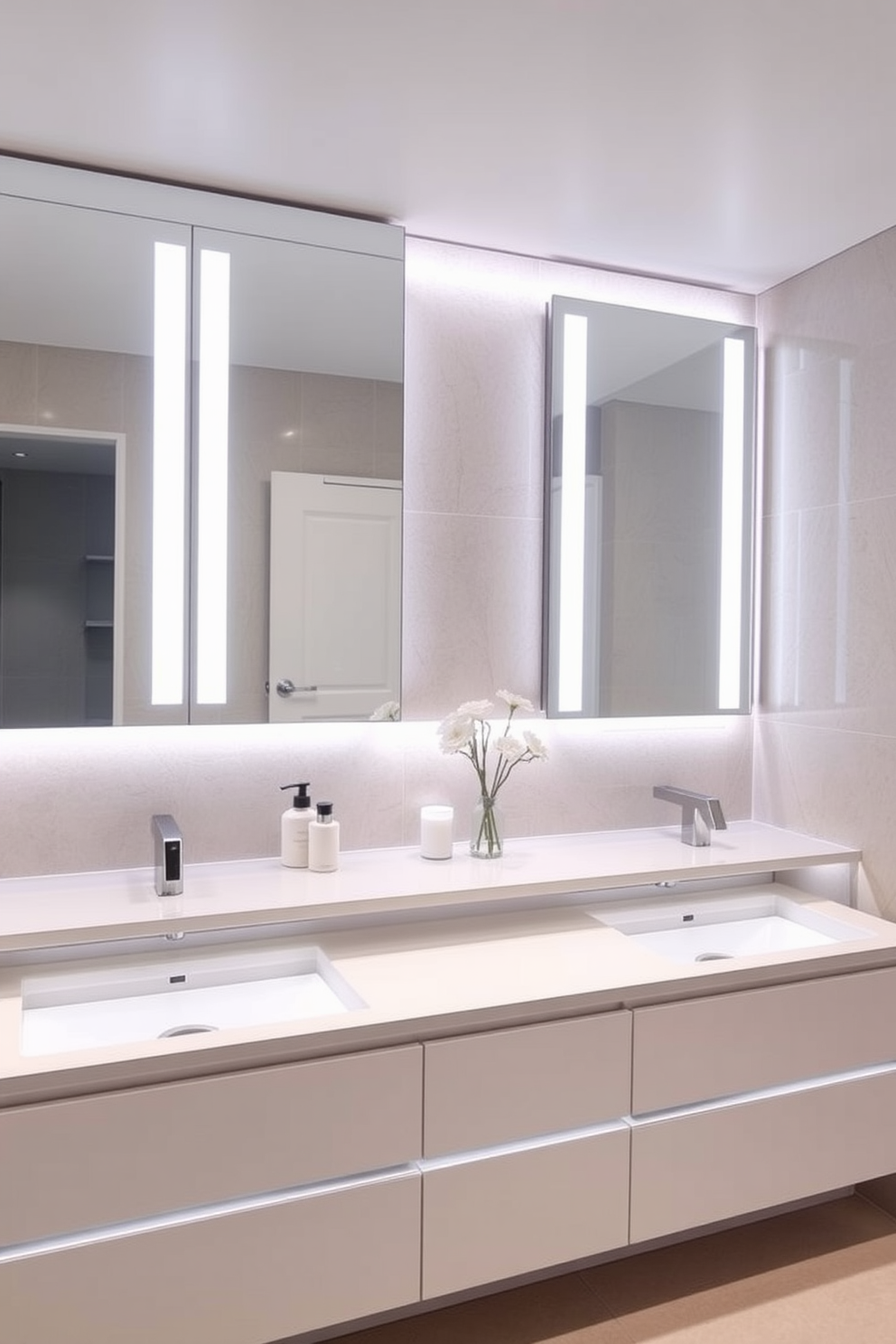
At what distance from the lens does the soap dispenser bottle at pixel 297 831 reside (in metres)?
2.04

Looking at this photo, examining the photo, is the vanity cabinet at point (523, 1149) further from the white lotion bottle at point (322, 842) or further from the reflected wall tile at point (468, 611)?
the reflected wall tile at point (468, 611)

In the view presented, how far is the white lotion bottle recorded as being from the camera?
201cm

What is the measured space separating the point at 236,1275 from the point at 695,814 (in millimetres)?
1379

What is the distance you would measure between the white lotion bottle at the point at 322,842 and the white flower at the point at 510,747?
41cm

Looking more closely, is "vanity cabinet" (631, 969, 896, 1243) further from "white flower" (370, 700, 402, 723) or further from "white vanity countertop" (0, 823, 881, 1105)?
"white flower" (370, 700, 402, 723)

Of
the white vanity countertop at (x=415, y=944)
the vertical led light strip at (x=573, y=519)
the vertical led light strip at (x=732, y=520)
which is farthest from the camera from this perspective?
the vertical led light strip at (x=732, y=520)

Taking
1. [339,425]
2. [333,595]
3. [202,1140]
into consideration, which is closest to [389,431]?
[339,425]

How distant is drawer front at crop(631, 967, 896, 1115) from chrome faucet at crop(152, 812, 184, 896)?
0.90m

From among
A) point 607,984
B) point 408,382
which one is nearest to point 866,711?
point 607,984

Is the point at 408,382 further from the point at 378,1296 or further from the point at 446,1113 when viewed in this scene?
the point at 378,1296

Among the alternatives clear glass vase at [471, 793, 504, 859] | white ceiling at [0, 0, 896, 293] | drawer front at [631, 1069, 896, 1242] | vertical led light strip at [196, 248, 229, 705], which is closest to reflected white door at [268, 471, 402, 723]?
vertical led light strip at [196, 248, 229, 705]

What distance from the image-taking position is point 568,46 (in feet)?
4.96

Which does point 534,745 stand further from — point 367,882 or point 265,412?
point 265,412

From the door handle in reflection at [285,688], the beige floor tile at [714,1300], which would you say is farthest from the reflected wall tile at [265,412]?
the beige floor tile at [714,1300]
